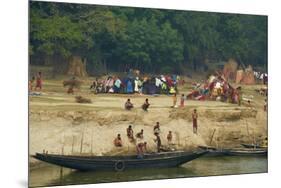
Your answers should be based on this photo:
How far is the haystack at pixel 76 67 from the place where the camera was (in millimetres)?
6949

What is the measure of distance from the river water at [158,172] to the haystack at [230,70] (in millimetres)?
1097

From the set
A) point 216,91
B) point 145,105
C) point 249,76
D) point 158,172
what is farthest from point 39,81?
point 249,76

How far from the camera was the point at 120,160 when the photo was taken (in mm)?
7105

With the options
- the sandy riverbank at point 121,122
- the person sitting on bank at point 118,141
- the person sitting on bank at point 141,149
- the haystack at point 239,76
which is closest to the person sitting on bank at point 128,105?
the sandy riverbank at point 121,122

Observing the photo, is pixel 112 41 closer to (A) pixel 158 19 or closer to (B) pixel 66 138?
(A) pixel 158 19

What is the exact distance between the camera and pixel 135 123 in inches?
284

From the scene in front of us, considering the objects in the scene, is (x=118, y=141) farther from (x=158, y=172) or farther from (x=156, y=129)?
(x=158, y=172)

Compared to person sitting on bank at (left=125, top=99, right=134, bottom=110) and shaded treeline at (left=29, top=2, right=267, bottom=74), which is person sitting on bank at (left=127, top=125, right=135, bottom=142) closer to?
person sitting on bank at (left=125, top=99, right=134, bottom=110)

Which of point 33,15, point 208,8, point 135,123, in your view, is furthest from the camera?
point 208,8

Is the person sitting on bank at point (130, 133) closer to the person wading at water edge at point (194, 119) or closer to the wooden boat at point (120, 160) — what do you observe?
the wooden boat at point (120, 160)

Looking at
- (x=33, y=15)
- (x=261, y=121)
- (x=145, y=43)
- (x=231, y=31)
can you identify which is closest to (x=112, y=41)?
(x=145, y=43)

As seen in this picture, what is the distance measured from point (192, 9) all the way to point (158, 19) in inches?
20.5

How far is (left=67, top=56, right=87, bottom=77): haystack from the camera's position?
6.95 metres

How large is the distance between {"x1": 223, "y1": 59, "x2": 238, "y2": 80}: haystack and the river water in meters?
1.10
